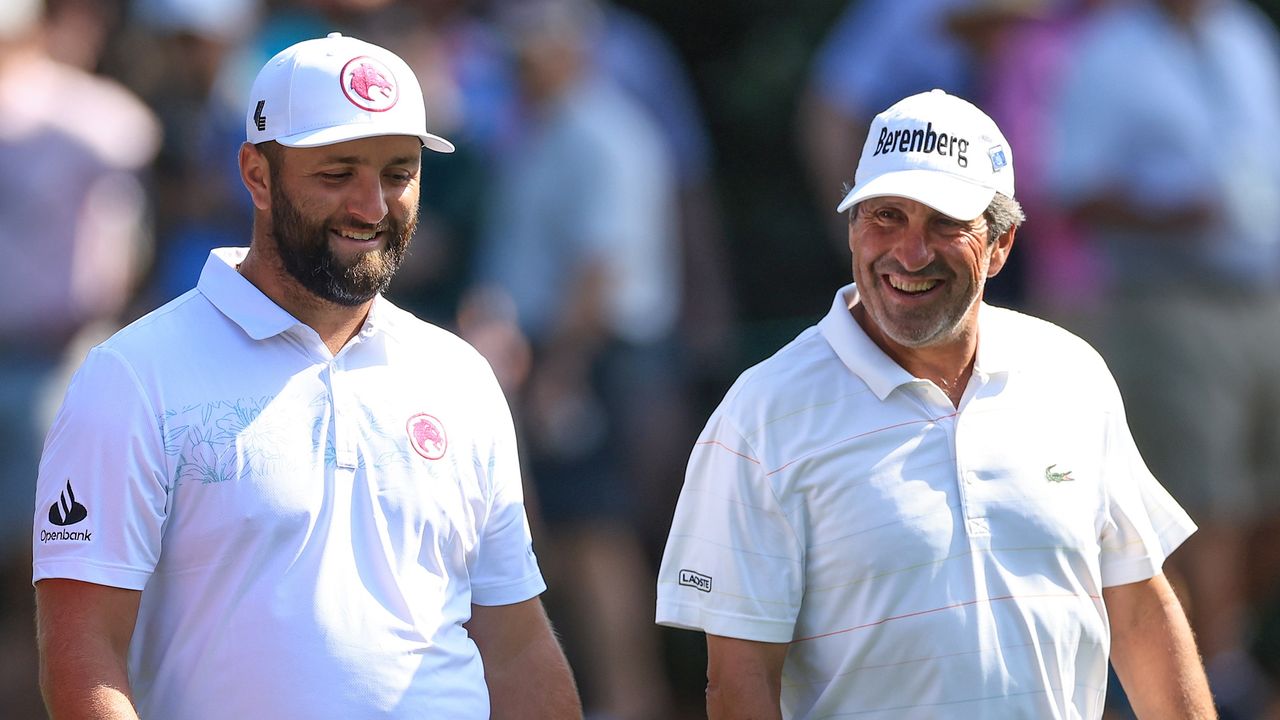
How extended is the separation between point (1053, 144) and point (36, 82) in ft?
13.2

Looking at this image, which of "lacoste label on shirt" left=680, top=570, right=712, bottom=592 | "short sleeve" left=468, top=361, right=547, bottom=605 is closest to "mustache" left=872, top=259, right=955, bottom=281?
"lacoste label on shirt" left=680, top=570, right=712, bottom=592

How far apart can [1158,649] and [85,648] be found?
2364mm

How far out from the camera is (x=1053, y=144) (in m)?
8.04

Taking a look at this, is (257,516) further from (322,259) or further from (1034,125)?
(1034,125)

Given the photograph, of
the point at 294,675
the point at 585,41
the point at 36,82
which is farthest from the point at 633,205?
the point at 294,675

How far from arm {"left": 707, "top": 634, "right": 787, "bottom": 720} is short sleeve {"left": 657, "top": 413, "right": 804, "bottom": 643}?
0.03 metres

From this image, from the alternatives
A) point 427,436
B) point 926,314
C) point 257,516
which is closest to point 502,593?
point 427,436

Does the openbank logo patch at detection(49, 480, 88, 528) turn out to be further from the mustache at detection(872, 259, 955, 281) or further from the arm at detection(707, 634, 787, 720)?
the mustache at detection(872, 259, 955, 281)

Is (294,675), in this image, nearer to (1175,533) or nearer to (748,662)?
(748,662)

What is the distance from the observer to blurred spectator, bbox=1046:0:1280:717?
26.0 feet

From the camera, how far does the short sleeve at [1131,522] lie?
15.1ft

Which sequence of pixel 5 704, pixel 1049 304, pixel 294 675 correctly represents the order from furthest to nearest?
pixel 1049 304, pixel 5 704, pixel 294 675

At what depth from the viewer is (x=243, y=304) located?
4359mm

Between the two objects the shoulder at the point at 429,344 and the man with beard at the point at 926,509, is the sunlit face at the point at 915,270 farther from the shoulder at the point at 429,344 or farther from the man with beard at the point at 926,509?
the shoulder at the point at 429,344
